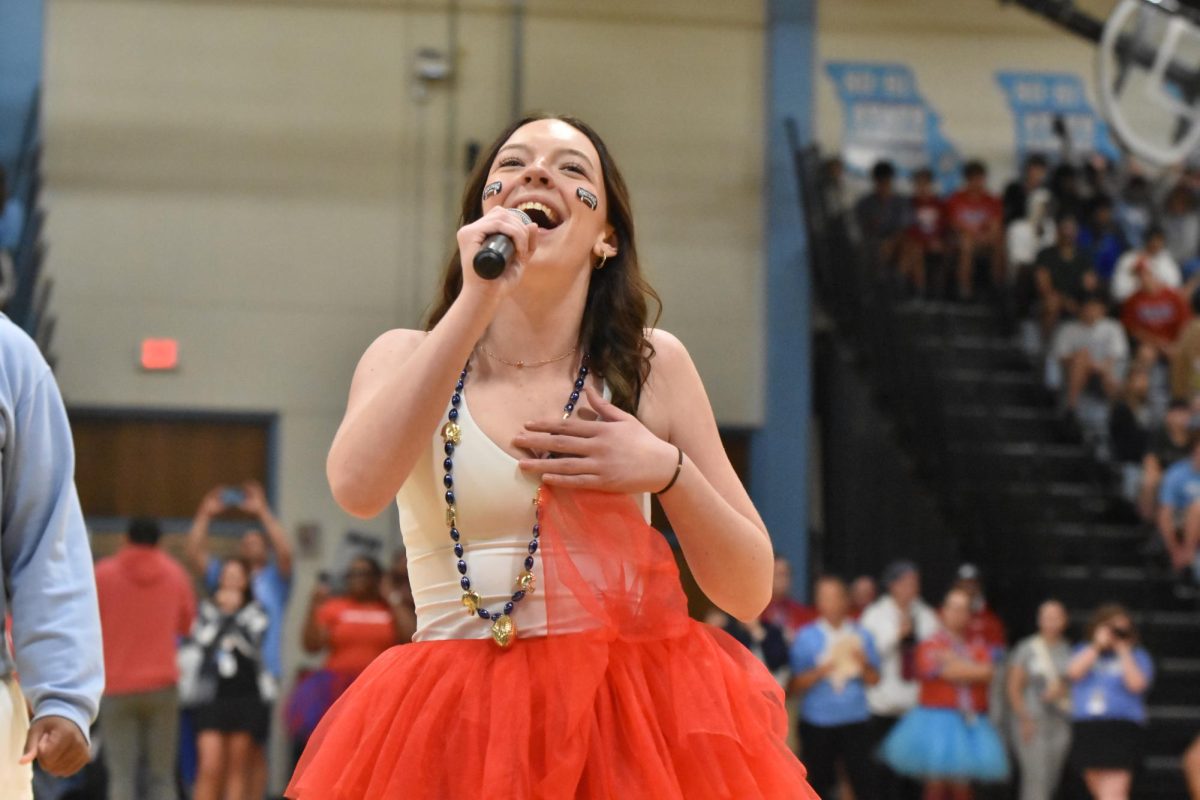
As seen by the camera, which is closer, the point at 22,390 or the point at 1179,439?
the point at 22,390

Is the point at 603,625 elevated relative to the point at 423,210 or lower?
lower

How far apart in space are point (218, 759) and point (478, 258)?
6.94 meters

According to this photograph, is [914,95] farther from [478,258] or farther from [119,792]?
[478,258]

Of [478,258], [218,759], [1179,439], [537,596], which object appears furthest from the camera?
[1179,439]

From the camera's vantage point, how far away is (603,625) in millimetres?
2285

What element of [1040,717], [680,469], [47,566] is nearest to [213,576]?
[1040,717]

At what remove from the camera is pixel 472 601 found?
91.7 inches

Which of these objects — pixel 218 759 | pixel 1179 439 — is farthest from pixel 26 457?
pixel 1179 439

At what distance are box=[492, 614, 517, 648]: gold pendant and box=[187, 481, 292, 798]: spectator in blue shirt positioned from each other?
258 inches

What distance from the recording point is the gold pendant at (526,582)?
232 cm

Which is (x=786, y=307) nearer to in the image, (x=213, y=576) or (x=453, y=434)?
(x=213, y=576)

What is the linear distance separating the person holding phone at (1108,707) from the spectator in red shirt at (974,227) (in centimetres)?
490

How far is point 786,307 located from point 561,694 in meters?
→ 11.2

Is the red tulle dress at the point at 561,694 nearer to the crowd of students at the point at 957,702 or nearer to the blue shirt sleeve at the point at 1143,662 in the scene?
the crowd of students at the point at 957,702
